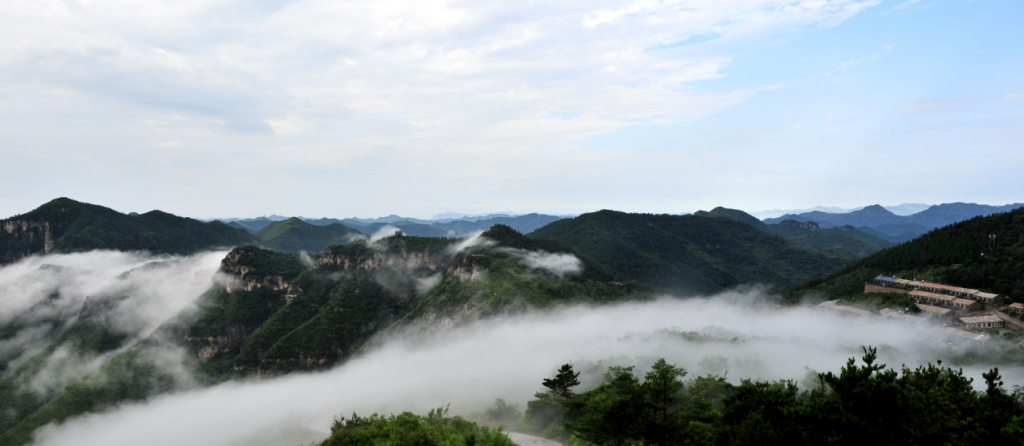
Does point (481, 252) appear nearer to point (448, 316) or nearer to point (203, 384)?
point (448, 316)

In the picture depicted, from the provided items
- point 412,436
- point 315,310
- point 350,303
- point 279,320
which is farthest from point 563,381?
point 315,310

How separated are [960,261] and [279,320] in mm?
207712

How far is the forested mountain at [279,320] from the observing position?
461ft

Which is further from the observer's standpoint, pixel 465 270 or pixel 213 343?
pixel 465 270

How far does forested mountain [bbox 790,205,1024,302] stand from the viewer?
101 meters

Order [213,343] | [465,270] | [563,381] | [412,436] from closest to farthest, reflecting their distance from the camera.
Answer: [412,436]
[563,381]
[213,343]
[465,270]

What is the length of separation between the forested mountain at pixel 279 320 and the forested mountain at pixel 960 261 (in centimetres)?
6444

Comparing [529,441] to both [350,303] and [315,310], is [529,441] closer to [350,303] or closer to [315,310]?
[350,303]

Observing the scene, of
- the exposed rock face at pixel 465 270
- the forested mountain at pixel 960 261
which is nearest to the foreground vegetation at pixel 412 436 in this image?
the exposed rock face at pixel 465 270

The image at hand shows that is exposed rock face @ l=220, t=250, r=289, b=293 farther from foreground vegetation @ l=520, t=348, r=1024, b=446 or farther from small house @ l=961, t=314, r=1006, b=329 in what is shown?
small house @ l=961, t=314, r=1006, b=329

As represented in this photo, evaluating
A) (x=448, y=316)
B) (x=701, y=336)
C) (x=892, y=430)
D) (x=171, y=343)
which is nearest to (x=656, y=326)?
(x=701, y=336)

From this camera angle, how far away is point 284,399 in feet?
423

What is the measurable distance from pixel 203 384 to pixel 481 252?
10399 centimetres

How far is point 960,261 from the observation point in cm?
11512
